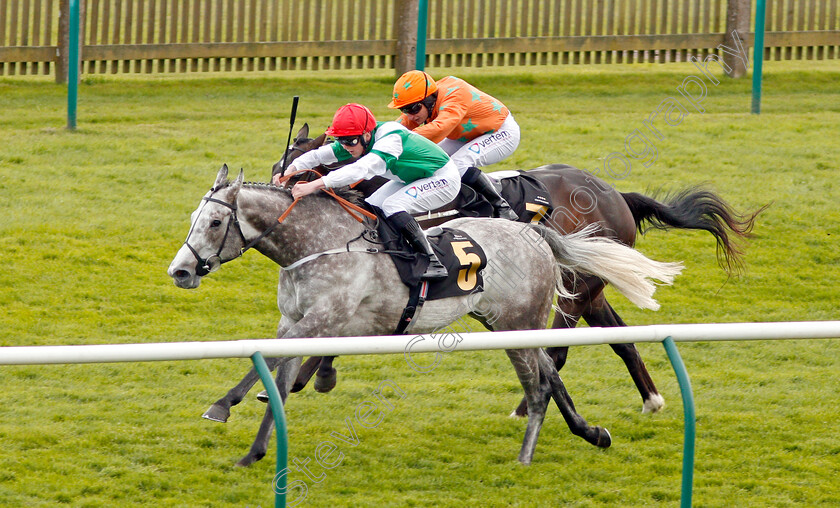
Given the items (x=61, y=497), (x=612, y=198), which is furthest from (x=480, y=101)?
(x=61, y=497)

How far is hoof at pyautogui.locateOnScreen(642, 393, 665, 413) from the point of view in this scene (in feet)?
18.8

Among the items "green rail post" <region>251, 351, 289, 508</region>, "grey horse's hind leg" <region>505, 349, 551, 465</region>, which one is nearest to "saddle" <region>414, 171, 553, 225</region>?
"grey horse's hind leg" <region>505, 349, 551, 465</region>

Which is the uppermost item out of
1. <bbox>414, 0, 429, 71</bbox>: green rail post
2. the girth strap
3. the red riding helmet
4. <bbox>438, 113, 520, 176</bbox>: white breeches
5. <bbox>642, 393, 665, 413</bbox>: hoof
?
<bbox>414, 0, 429, 71</bbox>: green rail post

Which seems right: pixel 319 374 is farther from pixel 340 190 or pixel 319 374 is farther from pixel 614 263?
pixel 614 263

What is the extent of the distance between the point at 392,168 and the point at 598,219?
1.53m

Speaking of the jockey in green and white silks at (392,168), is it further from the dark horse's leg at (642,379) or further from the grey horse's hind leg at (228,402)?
the dark horse's leg at (642,379)

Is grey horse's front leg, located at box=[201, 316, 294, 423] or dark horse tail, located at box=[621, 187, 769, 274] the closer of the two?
grey horse's front leg, located at box=[201, 316, 294, 423]

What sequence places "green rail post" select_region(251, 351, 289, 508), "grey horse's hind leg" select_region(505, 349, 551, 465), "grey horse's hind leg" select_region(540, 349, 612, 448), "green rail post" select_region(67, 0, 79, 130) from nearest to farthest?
"green rail post" select_region(251, 351, 289, 508) < "grey horse's hind leg" select_region(505, 349, 551, 465) < "grey horse's hind leg" select_region(540, 349, 612, 448) < "green rail post" select_region(67, 0, 79, 130)

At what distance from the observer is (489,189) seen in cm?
569

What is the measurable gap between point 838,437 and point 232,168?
5.80 meters

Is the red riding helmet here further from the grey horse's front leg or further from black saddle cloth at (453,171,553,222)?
the grey horse's front leg

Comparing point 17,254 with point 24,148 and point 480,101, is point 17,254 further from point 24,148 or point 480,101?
point 480,101

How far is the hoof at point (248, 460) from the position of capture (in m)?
4.67

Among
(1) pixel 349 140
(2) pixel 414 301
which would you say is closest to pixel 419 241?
(2) pixel 414 301
